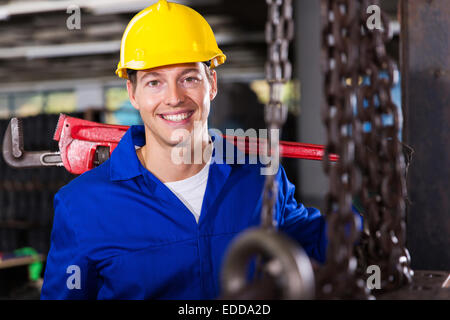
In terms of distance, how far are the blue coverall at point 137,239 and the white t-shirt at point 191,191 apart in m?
0.07

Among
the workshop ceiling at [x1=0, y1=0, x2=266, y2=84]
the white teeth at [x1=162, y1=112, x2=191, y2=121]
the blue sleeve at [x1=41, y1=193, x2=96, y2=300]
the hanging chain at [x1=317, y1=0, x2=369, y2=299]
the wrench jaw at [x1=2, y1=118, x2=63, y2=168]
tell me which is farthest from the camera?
the workshop ceiling at [x1=0, y1=0, x2=266, y2=84]

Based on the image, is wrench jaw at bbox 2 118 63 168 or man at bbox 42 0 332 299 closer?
man at bbox 42 0 332 299

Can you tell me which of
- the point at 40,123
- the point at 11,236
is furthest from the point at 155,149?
the point at 11,236

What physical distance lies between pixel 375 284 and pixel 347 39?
583 mm

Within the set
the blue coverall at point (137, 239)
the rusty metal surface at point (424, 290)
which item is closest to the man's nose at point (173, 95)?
the blue coverall at point (137, 239)

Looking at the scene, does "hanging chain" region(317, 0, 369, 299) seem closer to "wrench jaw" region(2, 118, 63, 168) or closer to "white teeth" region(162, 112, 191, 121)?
"white teeth" region(162, 112, 191, 121)

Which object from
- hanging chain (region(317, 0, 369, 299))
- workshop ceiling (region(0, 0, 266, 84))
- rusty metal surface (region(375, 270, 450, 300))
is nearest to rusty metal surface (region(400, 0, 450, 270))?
rusty metal surface (region(375, 270, 450, 300))

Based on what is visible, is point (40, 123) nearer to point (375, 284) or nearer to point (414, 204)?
point (414, 204)

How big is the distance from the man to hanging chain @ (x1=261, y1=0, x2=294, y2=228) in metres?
0.91

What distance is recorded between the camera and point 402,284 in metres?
1.12

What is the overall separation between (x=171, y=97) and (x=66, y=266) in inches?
30.8

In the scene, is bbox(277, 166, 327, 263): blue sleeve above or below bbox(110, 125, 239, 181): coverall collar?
below

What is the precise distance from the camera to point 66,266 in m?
1.77

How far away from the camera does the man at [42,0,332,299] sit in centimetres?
178
